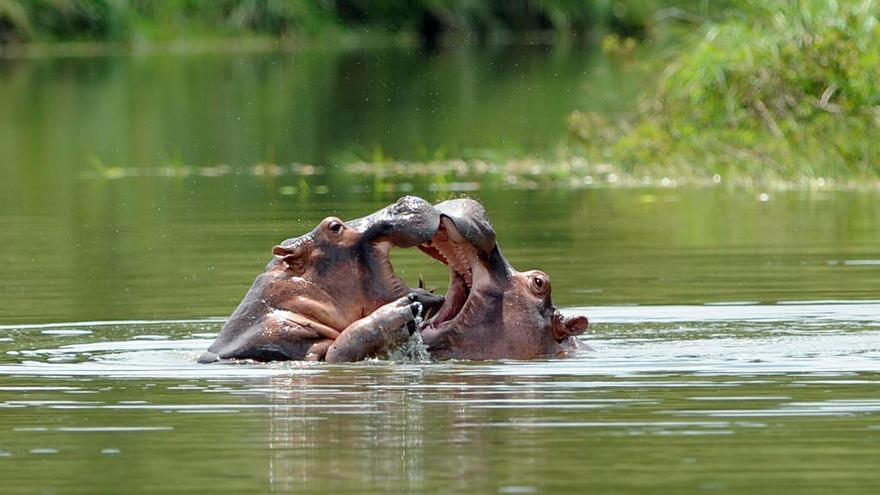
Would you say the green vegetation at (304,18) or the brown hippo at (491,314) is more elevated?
the green vegetation at (304,18)

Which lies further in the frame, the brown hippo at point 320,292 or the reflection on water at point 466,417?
the brown hippo at point 320,292

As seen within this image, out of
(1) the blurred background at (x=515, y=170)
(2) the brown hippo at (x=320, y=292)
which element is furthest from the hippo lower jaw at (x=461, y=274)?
(1) the blurred background at (x=515, y=170)

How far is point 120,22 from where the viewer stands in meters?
42.2

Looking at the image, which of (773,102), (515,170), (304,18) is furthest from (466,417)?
(304,18)

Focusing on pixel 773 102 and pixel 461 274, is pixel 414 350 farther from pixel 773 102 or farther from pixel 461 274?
pixel 773 102

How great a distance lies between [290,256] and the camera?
8.84m

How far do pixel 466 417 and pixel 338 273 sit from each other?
1.32m

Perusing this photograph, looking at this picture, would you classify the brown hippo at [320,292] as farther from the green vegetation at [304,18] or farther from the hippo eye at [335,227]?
the green vegetation at [304,18]

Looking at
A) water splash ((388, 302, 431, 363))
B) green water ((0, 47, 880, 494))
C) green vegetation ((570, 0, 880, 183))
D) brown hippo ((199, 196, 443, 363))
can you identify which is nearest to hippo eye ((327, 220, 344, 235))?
brown hippo ((199, 196, 443, 363))

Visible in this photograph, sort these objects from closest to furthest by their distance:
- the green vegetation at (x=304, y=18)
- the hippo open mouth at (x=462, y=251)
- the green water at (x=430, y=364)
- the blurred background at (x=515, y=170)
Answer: the green water at (x=430, y=364), the hippo open mouth at (x=462, y=251), the blurred background at (x=515, y=170), the green vegetation at (x=304, y=18)

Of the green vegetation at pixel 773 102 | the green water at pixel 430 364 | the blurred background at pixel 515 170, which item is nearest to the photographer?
the green water at pixel 430 364

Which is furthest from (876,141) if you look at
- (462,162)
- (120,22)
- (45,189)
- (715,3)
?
(120,22)

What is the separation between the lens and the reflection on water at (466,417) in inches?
260

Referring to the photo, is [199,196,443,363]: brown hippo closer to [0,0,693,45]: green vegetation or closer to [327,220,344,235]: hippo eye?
[327,220,344,235]: hippo eye
